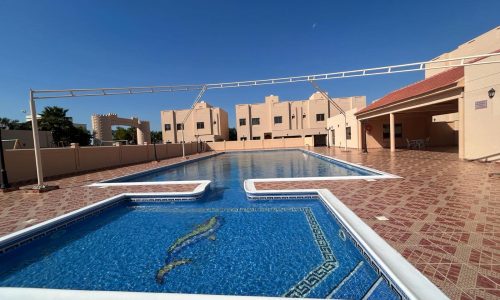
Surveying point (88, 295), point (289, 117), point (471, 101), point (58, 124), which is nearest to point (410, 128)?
point (471, 101)

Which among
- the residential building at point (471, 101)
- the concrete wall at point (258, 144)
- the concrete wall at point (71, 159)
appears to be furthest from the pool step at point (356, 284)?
the concrete wall at point (258, 144)

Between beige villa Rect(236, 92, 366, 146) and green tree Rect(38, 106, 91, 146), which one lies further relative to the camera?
beige villa Rect(236, 92, 366, 146)

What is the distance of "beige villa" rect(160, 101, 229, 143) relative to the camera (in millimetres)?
43000

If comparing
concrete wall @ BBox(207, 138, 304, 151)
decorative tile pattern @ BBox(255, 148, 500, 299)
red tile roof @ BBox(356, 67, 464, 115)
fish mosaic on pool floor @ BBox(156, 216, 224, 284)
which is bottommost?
fish mosaic on pool floor @ BBox(156, 216, 224, 284)

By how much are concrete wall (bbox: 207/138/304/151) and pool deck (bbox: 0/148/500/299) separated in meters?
27.3

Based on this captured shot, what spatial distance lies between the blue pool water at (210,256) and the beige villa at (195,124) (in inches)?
1408

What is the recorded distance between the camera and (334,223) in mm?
5113

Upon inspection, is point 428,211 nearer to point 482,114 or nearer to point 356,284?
point 356,284

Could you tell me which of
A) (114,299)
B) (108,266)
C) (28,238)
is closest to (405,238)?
(114,299)

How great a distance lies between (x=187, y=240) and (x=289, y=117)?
36.9m

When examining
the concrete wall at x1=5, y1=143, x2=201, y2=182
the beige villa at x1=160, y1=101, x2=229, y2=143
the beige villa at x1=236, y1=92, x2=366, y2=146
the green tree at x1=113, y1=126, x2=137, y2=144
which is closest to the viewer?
the concrete wall at x1=5, y1=143, x2=201, y2=182

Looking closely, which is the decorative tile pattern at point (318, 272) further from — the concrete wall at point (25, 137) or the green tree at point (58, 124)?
the green tree at point (58, 124)

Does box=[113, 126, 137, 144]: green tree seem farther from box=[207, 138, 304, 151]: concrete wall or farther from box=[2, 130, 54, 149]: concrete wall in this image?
box=[207, 138, 304, 151]: concrete wall

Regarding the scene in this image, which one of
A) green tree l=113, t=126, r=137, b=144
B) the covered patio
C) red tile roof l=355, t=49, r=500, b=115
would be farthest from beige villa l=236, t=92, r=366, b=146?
green tree l=113, t=126, r=137, b=144
